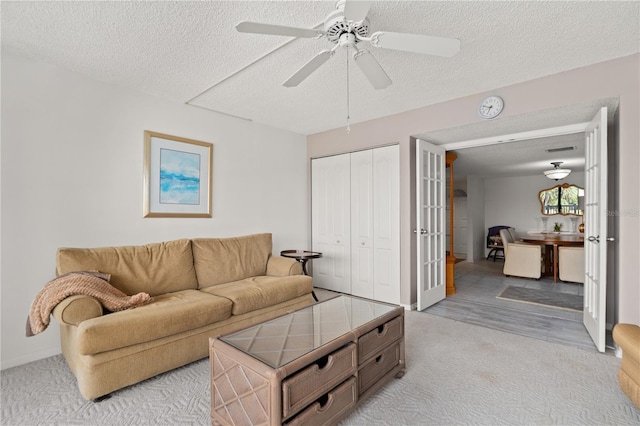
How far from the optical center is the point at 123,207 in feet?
9.93

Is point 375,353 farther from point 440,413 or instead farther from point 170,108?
point 170,108

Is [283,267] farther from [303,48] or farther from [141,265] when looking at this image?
[303,48]

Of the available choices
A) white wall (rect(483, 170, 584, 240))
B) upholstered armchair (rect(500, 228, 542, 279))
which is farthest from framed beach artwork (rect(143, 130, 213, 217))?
white wall (rect(483, 170, 584, 240))

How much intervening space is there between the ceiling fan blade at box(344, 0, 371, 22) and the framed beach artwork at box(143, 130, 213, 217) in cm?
254

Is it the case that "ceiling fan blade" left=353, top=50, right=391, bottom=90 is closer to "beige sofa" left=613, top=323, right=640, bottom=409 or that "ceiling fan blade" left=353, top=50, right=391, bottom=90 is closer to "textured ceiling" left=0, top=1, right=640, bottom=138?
"textured ceiling" left=0, top=1, right=640, bottom=138

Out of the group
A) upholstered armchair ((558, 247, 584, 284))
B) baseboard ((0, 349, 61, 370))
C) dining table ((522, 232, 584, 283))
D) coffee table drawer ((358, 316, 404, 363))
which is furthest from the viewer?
dining table ((522, 232, 584, 283))

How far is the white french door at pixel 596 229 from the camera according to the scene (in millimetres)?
2596

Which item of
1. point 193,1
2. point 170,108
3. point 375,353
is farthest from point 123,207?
point 375,353

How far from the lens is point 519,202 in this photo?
8289 mm

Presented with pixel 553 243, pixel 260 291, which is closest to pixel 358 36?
pixel 260 291

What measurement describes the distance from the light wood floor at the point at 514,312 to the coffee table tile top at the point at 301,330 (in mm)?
1779

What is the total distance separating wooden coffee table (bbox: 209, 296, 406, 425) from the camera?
1.45 meters

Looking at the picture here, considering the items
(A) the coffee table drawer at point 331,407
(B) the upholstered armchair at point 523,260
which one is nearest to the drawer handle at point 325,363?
(A) the coffee table drawer at point 331,407

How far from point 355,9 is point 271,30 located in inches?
17.0
